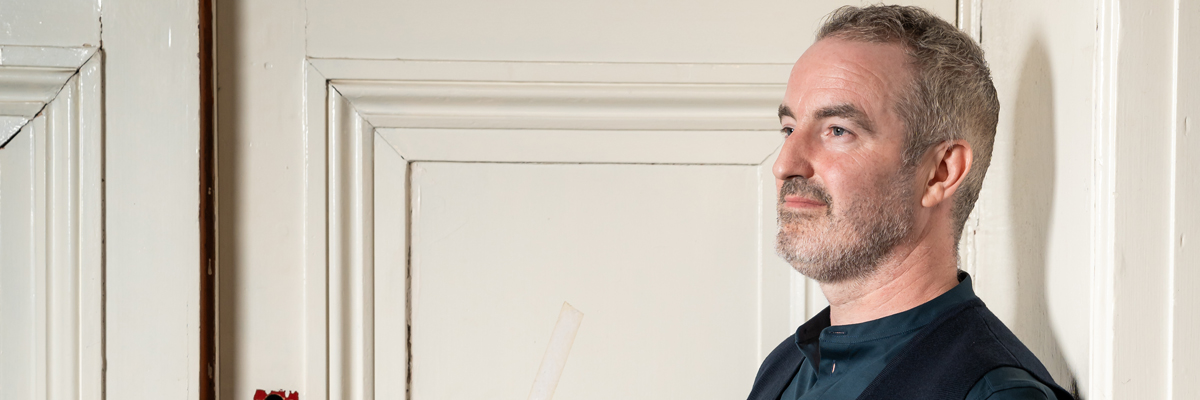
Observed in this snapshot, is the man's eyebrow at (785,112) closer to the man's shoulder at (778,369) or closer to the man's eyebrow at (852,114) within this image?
the man's eyebrow at (852,114)

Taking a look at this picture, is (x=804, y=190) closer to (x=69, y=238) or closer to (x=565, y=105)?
(x=565, y=105)

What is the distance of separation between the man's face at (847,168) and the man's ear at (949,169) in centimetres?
2

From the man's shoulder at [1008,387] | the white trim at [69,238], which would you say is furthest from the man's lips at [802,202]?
the white trim at [69,238]

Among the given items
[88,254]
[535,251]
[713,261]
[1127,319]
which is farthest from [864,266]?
[88,254]

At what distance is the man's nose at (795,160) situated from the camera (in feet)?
2.34

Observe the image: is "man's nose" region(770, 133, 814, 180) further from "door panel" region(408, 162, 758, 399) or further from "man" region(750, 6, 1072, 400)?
"door panel" region(408, 162, 758, 399)

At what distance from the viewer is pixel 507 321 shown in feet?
3.35

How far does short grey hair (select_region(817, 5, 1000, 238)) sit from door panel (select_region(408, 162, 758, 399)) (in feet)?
1.07

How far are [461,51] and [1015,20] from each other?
72cm

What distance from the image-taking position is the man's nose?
2.34ft

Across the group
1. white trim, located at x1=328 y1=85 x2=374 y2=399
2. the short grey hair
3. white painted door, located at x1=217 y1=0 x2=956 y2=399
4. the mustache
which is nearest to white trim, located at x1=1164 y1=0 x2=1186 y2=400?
the short grey hair

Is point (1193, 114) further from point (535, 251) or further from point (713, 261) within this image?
point (535, 251)

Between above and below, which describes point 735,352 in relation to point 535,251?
below

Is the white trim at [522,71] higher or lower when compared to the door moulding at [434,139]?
higher
